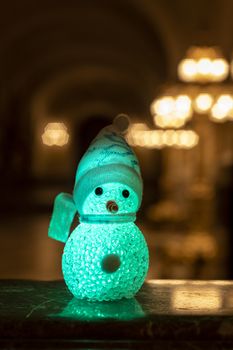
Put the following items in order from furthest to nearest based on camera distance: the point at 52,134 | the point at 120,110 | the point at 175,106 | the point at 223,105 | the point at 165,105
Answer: the point at 120,110 → the point at 52,134 → the point at 165,105 → the point at 175,106 → the point at 223,105

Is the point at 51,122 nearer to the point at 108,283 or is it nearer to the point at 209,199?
the point at 209,199

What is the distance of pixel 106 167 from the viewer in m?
2.25

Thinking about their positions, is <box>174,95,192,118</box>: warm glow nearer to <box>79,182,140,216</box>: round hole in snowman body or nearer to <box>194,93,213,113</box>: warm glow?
<box>194,93,213,113</box>: warm glow

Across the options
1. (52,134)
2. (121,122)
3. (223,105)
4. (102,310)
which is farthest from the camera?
(52,134)

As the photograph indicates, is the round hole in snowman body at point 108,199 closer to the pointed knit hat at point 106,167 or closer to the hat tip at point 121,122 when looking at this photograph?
the pointed knit hat at point 106,167

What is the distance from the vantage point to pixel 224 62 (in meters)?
9.89

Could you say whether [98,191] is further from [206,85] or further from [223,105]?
[206,85]

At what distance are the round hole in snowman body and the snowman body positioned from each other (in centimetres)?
5

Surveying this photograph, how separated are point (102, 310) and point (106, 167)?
0.44 meters

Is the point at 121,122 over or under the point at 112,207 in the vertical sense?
over

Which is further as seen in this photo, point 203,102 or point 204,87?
point 204,87

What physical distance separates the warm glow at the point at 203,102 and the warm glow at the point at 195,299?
24.7ft

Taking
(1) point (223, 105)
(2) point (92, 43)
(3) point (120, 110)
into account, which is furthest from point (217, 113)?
(3) point (120, 110)

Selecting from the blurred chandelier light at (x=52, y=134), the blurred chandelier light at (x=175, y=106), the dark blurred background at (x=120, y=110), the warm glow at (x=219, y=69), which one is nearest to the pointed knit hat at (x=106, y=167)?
the dark blurred background at (x=120, y=110)
